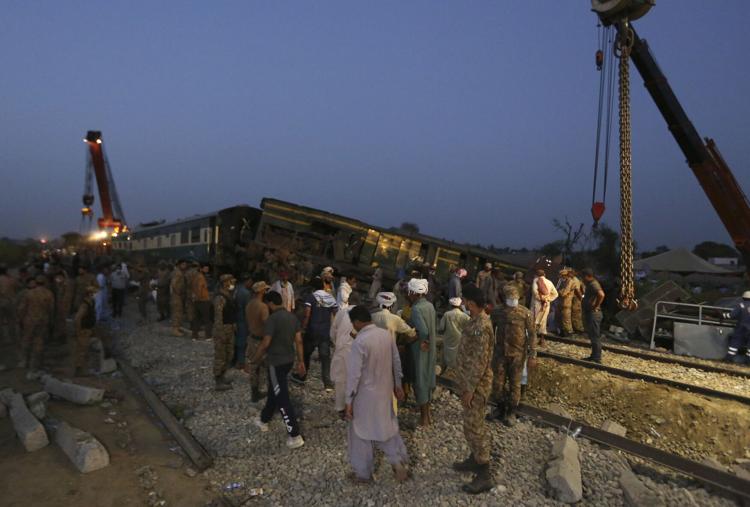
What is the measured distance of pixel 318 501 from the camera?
4152 millimetres

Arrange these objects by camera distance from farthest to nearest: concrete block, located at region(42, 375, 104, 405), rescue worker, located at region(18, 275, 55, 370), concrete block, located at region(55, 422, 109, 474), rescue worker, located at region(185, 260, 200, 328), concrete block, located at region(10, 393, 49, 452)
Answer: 1. rescue worker, located at region(185, 260, 200, 328)
2. rescue worker, located at region(18, 275, 55, 370)
3. concrete block, located at region(42, 375, 104, 405)
4. concrete block, located at region(10, 393, 49, 452)
5. concrete block, located at region(55, 422, 109, 474)

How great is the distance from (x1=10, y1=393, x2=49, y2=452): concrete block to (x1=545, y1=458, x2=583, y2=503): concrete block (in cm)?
573

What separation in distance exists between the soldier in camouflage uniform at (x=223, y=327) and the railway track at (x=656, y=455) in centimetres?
455

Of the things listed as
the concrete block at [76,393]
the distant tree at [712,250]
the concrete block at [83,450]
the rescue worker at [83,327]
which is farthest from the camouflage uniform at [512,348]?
the distant tree at [712,250]

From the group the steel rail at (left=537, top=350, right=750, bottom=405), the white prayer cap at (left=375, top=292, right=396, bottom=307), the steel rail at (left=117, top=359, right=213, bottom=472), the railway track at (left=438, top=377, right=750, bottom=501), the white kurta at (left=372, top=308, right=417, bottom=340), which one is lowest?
the steel rail at (left=117, top=359, right=213, bottom=472)

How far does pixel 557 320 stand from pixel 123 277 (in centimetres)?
1229

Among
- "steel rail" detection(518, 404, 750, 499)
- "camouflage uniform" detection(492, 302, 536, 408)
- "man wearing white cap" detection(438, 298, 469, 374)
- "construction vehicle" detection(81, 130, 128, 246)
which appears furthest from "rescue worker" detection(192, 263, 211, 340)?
"construction vehicle" detection(81, 130, 128, 246)

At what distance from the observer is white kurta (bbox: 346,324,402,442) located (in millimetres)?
4102

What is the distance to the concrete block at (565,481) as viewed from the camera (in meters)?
4.00

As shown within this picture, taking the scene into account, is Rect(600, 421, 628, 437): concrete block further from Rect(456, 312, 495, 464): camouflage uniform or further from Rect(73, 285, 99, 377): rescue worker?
Rect(73, 285, 99, 377): rescue worker

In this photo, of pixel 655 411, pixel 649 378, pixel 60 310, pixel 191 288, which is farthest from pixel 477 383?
pixel 60 310

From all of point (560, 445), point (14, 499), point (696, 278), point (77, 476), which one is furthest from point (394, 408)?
point (696, 278)

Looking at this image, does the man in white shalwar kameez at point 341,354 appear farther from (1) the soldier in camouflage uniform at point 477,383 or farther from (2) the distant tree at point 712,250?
(2) the distant tree at point 712,250

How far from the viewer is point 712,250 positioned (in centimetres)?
4862
